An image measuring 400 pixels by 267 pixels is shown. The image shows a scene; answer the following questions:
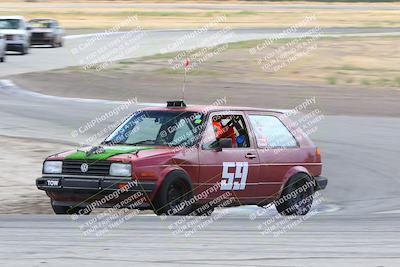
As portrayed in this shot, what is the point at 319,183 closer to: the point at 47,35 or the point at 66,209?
the point at 66,209

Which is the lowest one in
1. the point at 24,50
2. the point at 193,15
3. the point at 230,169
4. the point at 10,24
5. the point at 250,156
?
the point at 193,15

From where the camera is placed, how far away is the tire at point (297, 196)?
41.0ft

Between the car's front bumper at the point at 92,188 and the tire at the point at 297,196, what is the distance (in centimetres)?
206

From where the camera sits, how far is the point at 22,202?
1314 centimetres

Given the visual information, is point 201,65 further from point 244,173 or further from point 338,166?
point 244,173

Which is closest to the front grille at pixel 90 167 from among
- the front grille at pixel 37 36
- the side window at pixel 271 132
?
the side window at pixel 271 132

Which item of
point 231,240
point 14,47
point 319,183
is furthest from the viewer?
point 14,47

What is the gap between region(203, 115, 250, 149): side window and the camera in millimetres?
12156

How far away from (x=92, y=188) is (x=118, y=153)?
46cm

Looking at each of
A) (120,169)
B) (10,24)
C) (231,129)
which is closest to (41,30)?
A: (10,24)

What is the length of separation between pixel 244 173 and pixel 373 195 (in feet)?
11.0

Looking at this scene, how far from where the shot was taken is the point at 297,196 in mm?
12602

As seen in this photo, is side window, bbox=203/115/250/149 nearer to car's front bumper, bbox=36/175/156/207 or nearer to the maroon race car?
the maroon race car

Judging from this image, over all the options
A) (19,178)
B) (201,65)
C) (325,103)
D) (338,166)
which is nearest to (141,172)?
(19,178)
